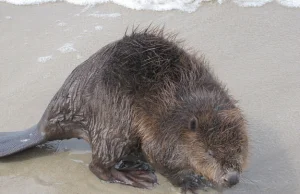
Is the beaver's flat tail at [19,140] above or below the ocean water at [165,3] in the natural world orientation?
below

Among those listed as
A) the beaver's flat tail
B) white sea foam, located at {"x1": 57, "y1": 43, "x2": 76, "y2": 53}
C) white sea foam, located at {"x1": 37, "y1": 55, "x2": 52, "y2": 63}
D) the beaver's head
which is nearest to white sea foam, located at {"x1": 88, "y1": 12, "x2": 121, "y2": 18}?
white sea foam, located at {"x1": 57, "y1": 43, "x2": 76, "y2": 53}

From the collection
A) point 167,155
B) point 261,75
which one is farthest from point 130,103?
point 261,75

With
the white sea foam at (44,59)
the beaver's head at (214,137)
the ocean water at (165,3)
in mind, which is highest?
the ocean water at (165,3)

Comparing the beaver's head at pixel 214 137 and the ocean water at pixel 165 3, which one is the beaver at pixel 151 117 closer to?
the beaver's head at pixel 214 137

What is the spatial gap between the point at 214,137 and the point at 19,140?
1421mm

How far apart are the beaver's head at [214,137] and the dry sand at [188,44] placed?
13.4 inches

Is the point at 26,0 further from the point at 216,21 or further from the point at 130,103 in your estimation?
the point at 130,103

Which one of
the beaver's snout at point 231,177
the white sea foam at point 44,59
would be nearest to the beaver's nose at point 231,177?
the beaver's snout at point 231,177

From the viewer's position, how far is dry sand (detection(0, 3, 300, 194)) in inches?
154

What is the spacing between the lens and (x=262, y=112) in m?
4.46

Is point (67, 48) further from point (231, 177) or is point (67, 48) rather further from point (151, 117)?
point (231, 177)

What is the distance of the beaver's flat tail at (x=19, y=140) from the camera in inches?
156

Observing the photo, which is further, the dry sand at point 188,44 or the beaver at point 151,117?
the dry sand at point 188,44

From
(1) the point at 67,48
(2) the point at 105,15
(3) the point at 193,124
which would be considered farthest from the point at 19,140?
(2) the point at 105,15
